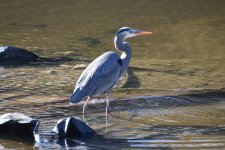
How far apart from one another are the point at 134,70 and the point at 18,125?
374 centimetres

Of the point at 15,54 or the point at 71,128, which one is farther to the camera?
the point at 15,54

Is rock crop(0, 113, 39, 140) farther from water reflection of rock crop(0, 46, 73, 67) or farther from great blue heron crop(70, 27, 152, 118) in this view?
water reflection of rock crop(0, 46, 73, 67)

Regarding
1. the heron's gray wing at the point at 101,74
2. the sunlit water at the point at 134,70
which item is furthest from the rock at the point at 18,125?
the heron's gray wing at the point at 101,74

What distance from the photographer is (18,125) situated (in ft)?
24.4

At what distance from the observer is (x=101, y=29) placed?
1397 centimetres

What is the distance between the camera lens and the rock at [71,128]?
24.0ft

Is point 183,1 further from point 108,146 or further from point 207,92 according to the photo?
point 108,146

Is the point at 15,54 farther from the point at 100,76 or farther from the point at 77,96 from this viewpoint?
the point at 77,96

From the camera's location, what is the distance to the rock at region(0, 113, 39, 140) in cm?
734

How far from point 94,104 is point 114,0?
7987mm

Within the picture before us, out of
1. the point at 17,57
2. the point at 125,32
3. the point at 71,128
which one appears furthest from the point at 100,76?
the point at 17,57

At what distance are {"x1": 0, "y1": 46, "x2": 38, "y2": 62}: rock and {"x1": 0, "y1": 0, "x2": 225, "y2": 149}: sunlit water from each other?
0.36 m

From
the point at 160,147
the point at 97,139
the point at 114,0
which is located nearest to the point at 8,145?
the point at 97,139

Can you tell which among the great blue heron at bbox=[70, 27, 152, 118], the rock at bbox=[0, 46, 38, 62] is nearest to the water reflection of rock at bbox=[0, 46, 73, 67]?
the rock at bbox=[0, 46, 38, 62]
